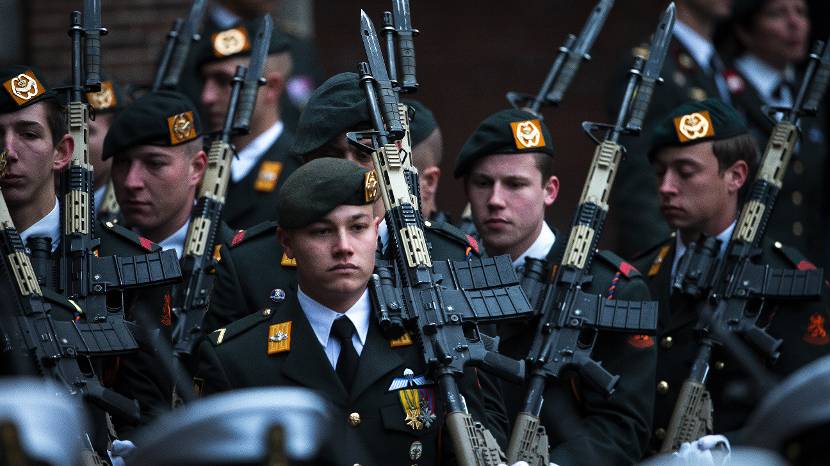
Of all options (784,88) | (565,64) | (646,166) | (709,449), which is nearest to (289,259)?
(709,449)

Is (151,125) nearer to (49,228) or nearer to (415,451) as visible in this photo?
(49,228)

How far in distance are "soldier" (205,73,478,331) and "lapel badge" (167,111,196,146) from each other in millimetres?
809

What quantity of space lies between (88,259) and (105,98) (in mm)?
2131

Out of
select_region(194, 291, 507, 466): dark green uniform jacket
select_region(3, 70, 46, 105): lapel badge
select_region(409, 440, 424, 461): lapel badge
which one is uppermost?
select_region(3, 70, 46, 105): lapel badge

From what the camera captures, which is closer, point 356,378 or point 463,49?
point 356,378

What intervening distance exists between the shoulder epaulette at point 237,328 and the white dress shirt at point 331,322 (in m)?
0.19

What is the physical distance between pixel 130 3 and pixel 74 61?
438 cm

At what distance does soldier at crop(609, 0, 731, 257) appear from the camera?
8.74 m

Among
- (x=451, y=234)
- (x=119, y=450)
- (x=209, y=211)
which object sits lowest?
(x=119, y=450)

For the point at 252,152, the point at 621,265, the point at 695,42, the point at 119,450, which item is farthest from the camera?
the point at 695,42

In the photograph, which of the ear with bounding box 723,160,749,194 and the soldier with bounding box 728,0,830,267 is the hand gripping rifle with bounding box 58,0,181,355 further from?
the soldier with bounding box 728,0,830,267

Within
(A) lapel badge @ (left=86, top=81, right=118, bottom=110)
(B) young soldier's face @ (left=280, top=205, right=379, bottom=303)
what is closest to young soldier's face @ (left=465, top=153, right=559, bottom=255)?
(B) young soldier's face @ (left=280, top=205, right=379, bottom=303)

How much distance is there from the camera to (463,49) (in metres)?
11.0

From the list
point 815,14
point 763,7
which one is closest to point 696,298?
point 763,7
